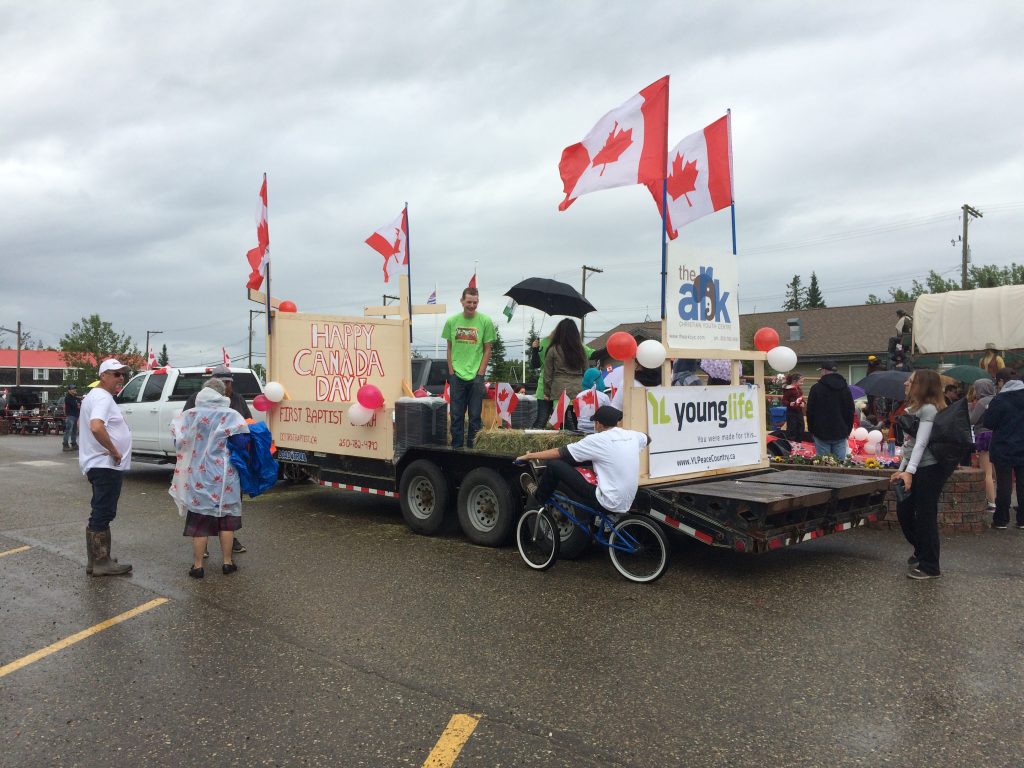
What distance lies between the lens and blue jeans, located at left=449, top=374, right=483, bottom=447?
7.70m

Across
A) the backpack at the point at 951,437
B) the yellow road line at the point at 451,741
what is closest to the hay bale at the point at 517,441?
the backpack at the point at 951,437

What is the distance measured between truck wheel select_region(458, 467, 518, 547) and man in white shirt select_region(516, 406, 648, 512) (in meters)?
0.99

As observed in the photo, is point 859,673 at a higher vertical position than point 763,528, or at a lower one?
lower

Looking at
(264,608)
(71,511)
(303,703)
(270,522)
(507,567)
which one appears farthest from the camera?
(71,511)

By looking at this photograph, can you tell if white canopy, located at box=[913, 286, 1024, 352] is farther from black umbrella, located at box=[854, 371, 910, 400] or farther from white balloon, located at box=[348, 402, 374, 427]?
white balloon, located at box=[348, 402, 374, 427]

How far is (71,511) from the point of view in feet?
31.6

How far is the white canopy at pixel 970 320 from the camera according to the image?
44.6 feet

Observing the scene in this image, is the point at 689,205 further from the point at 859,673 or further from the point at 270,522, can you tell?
the point at 270,522

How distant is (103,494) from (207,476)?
2.77ft

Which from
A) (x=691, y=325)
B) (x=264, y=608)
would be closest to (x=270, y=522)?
(x=264, y=608)

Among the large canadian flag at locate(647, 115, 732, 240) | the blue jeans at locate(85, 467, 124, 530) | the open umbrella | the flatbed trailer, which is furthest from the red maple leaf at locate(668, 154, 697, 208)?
the open umbrella

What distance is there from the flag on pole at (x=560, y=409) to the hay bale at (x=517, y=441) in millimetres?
873

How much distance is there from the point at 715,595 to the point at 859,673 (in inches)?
62.3

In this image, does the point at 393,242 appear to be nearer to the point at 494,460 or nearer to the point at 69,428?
the point at 494,460
